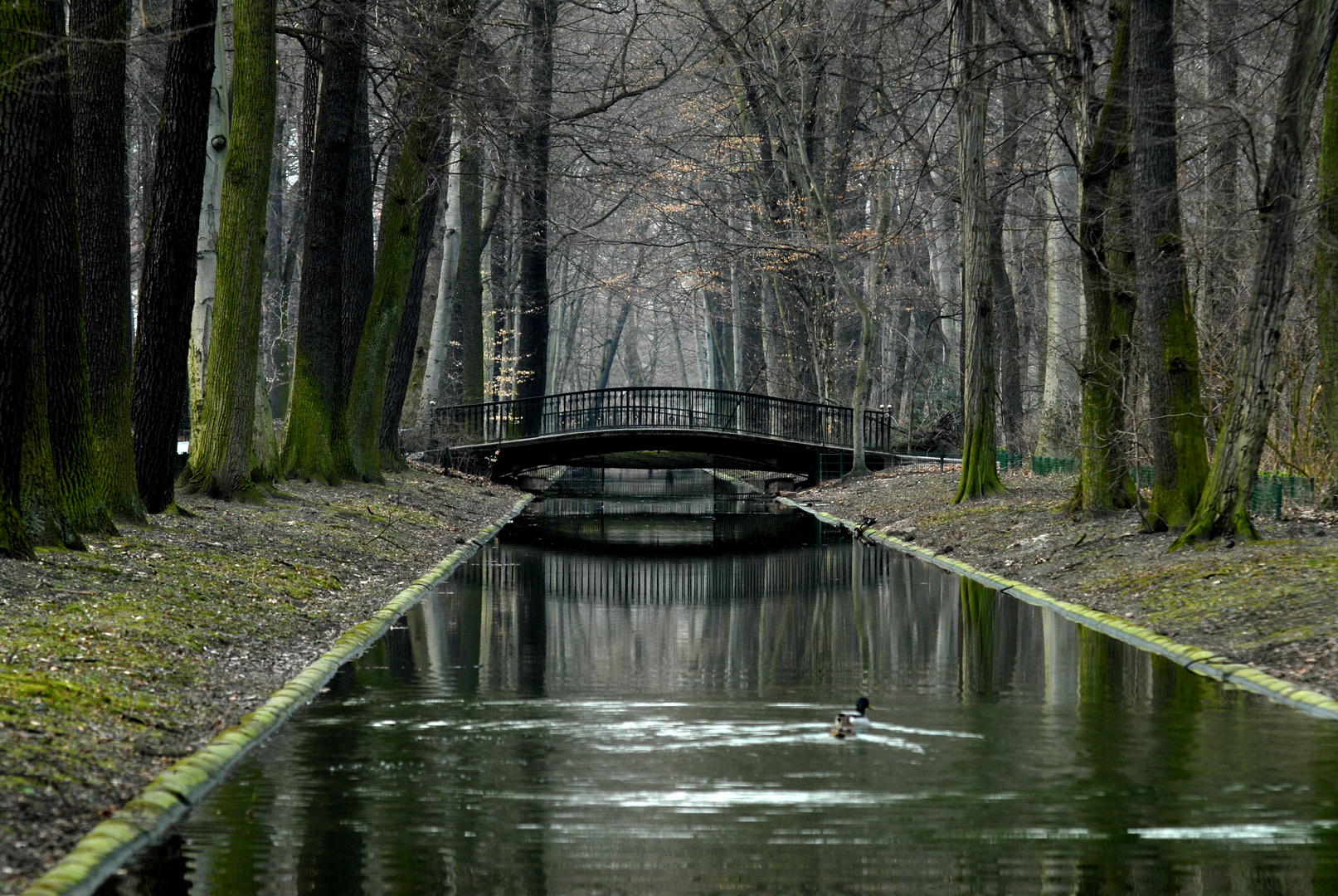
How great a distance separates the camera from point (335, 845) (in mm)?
5520

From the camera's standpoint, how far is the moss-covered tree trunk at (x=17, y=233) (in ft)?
33.2

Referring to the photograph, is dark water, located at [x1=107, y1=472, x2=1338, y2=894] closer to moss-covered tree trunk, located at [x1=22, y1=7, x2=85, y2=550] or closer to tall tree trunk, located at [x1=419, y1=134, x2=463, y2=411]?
moss-covered tree trunk, located at [x1=22, y1=7, x2=85, y2=550]

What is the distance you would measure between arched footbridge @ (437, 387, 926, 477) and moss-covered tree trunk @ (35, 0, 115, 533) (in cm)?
2102

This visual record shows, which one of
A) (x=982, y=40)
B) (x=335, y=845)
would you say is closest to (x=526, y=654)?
(x=335, y=845)

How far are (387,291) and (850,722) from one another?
59.6ft

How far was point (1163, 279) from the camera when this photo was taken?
49.6ft

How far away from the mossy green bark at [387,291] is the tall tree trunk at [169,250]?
26.6 feet

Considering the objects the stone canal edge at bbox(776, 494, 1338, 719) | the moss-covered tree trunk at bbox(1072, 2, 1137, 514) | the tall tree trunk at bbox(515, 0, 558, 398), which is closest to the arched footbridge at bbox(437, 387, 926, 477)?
the tall tree trunk at bbox(515, 0, 558, 398)

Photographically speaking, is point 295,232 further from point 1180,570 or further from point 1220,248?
point 1180,570

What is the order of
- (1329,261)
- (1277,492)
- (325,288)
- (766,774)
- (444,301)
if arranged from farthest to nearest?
1. (444,301)
2. (325,288)
3. (1277,492)
4. (1329,261)
5. (766,774)

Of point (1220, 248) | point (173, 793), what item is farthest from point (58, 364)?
point (1220, 248)

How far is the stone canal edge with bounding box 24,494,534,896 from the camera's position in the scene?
4999 millimetres

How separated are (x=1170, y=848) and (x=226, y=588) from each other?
8091 mm

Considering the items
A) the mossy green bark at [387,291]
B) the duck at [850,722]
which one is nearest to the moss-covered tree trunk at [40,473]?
the duck at [850,722]
